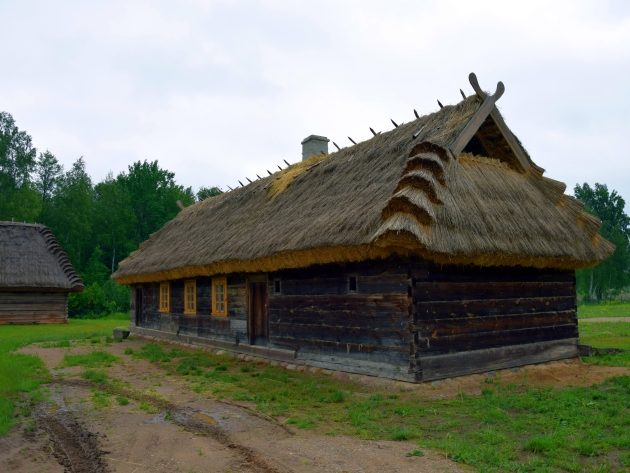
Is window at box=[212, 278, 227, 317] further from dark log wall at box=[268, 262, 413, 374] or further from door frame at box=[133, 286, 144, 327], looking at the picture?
door frame at box=[133, 286, 144, 327]

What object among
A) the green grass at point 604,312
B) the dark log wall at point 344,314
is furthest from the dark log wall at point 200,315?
the green grass at point 604,312

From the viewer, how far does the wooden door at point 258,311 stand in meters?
13.6

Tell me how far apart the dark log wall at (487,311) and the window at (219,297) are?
667 centimetres

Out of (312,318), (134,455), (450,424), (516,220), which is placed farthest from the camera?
(312,318)

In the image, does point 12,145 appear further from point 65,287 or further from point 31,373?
point 31,373

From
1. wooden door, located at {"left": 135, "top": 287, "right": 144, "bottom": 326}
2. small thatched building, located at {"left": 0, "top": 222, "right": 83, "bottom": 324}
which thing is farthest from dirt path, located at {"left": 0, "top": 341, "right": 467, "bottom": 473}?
small thatched building, located at {"left": 0, "top": 222, "right": 83, "bottom": 324}

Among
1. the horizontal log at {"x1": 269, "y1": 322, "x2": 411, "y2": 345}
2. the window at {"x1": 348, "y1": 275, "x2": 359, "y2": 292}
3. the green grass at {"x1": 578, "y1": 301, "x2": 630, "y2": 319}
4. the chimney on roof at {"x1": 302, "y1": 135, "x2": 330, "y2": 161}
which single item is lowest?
the green grass at {"x1": 578, "y1": 301, "x2": 630, "y2": 319}

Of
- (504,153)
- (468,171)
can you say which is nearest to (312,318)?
(468,171)

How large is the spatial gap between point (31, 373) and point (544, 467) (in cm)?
1013

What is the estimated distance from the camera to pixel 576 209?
12.8 meters

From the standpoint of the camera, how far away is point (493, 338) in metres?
10.5

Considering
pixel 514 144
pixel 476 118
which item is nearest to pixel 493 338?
pixel 476 118

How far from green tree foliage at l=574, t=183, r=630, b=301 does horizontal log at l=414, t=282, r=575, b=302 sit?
4621cm

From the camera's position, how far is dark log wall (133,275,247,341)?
1391 centimetres
